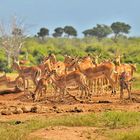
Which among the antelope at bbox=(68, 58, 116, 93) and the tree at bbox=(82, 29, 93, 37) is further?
the tree at bbox=(82, 29, 93, 37)

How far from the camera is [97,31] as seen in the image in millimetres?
90312

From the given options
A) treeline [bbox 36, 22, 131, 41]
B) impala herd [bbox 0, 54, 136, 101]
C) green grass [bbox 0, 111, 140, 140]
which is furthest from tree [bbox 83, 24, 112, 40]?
green grass [bbox 0, 111, 140, 140]

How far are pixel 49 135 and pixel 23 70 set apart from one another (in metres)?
Answer: 10.7

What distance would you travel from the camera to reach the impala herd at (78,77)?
18734 mm

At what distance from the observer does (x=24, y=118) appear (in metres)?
14.3

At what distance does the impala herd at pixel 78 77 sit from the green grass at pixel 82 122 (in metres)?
4.59

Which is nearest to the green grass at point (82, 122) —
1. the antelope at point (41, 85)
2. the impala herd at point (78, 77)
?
the impala herd at point (78, 77)

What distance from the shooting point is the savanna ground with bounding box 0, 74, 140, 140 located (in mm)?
11219

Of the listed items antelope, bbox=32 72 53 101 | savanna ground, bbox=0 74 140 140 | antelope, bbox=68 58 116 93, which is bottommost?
savanna ground, bbox=0 74 140 140

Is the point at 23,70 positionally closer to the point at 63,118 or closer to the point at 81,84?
the point at 81,84

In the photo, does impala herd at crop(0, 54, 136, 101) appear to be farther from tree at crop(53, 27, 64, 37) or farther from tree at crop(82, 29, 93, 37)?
tree at crop(82, 29, 93, 37)

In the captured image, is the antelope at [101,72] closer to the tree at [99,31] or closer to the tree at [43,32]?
the tree at [43,32]

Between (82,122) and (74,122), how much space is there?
19cm

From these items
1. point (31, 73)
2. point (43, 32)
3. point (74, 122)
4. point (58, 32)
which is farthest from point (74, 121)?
point (58, 32)
